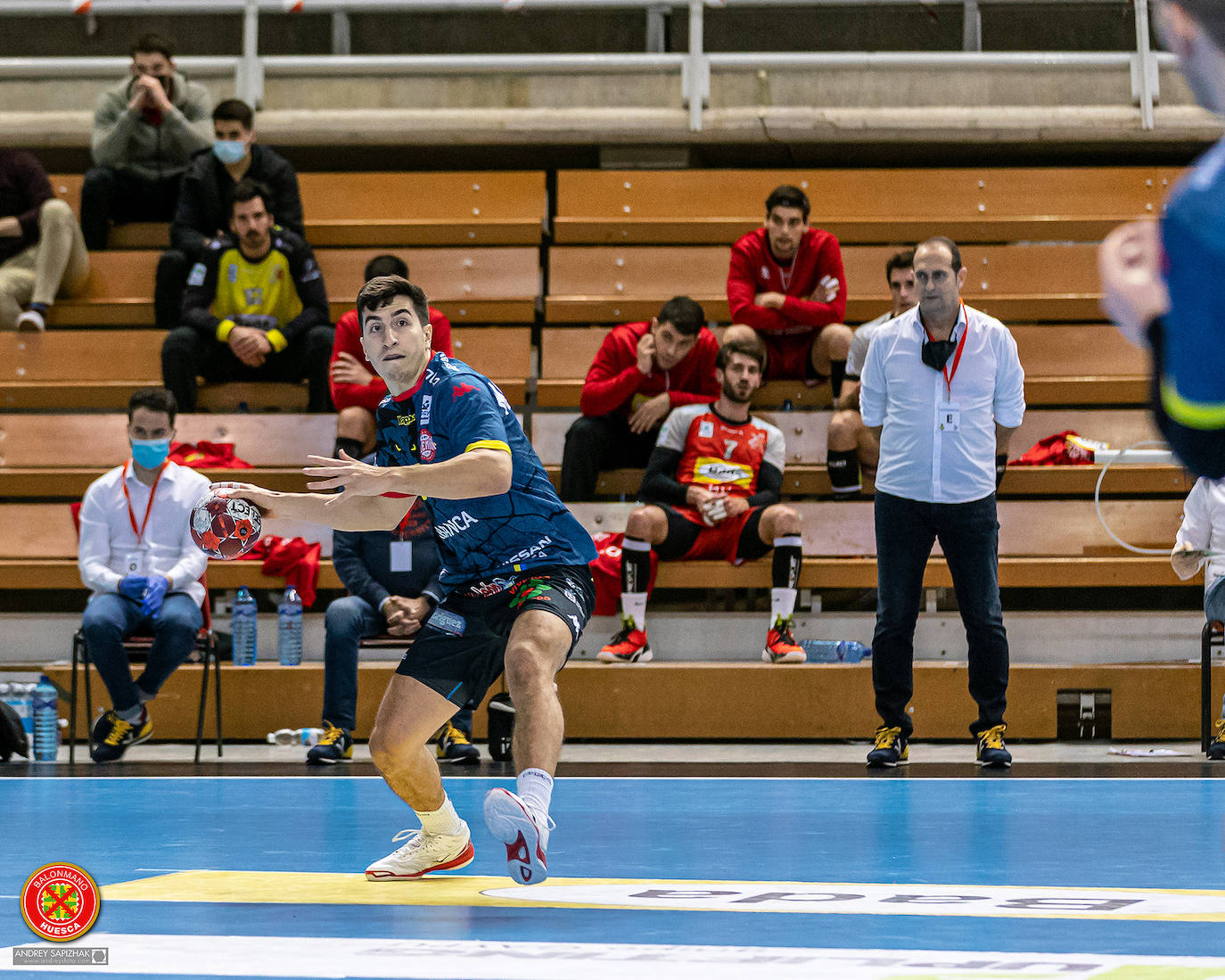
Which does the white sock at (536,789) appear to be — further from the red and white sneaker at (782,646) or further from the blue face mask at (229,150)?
the blue face mask at (229,150)

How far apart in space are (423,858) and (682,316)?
4.67m

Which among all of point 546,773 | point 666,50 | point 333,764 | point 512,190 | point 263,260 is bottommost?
point 333,764

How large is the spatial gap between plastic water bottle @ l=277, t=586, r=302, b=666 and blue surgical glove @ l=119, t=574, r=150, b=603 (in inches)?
30.1

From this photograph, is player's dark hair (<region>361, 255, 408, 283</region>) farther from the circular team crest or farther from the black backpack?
the circular team crest

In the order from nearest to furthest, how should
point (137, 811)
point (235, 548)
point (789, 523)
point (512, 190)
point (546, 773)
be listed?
point (546, 773), point (235, 548), point (137, 811), point (789, 523), point (512, 190)

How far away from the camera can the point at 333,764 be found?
6.48 m

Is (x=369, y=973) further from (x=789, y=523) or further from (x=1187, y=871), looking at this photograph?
(x=789, y=523)

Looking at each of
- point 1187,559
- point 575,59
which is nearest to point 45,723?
point 1187,559

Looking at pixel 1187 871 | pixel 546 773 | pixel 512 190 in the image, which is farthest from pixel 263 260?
pixel 1187 871

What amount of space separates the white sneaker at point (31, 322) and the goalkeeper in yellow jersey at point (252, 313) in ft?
3.78

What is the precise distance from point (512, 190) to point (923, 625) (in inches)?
188

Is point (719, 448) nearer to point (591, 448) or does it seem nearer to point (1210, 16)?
point (591, 448)

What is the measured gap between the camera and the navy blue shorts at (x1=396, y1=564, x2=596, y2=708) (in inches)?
150

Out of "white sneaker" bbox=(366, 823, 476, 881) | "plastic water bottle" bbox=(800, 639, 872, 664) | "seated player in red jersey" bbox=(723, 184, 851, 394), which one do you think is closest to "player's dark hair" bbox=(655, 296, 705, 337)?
"seated player in red jersey" bbox=(723, 184, 851, 394)
